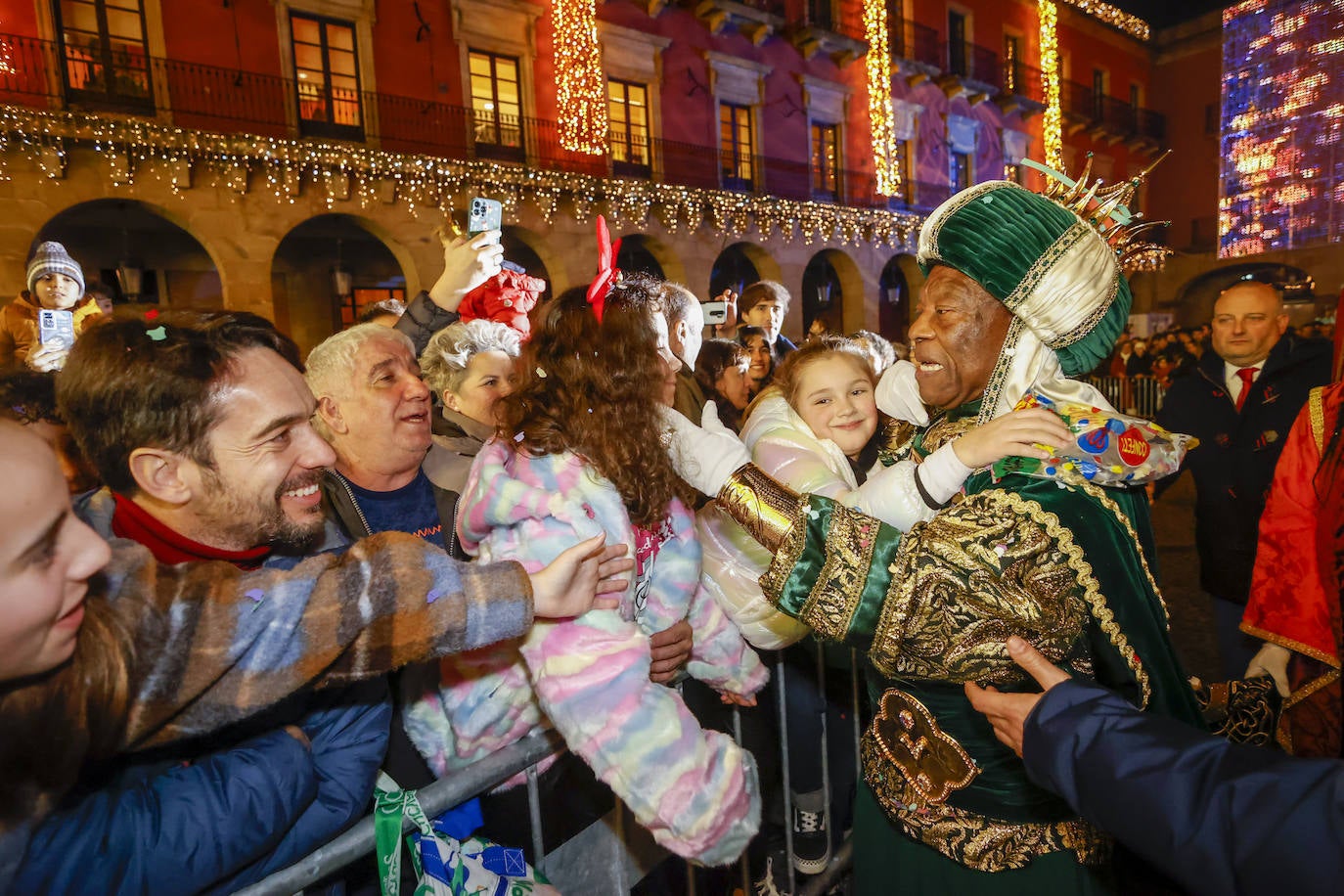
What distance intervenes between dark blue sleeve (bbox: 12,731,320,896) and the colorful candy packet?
1.61 metres

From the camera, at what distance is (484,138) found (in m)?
14.3

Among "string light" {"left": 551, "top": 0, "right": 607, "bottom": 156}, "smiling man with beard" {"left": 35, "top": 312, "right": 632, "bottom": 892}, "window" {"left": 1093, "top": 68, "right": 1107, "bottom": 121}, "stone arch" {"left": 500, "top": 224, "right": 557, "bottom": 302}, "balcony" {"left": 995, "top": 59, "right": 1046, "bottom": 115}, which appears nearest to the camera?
"smiling man with beard" {"left": 35, "top": 312, "right": 632, "bottom": 892}

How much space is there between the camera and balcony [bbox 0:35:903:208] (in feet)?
32.7

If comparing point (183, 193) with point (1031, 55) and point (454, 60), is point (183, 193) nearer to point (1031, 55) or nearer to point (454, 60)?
point (454, 60)

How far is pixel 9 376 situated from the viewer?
2.41 metres

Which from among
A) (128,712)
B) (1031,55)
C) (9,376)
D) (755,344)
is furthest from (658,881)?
(1031,55)

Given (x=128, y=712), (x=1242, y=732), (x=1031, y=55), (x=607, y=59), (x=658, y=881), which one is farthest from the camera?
(x=1031, y=55)

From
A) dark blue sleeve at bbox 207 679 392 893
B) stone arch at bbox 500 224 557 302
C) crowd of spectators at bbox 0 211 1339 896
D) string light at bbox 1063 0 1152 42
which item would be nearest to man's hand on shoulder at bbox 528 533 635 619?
crowd of spectators at bbox 0 211 1339 896

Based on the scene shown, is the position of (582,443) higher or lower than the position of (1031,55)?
lower

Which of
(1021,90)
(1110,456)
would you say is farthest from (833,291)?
(1110,456)

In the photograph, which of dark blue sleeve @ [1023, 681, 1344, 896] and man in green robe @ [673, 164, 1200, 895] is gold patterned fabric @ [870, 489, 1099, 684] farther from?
dark blue sleeve @ [1023, 681, 1344, 896]

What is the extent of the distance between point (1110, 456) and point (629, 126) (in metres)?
16.6

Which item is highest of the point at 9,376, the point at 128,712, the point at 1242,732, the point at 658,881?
the point at 9,376

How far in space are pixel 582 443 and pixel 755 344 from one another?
13.2ft
